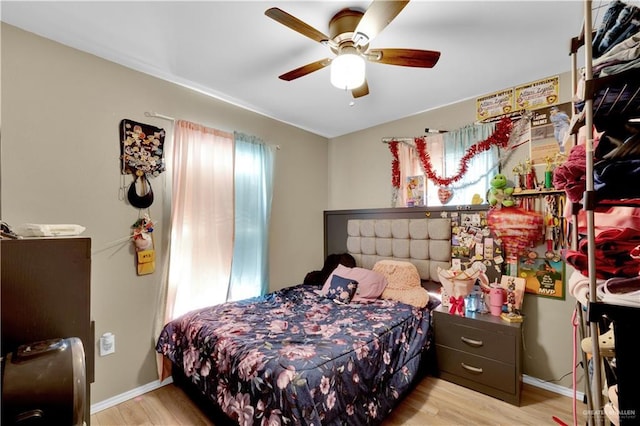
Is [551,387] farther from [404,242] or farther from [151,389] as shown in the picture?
[151,389]

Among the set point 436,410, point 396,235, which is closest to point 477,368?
point 436,410

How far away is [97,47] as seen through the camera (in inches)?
78.0

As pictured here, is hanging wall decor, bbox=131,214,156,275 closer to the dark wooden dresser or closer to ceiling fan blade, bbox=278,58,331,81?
the dark wooden dresser

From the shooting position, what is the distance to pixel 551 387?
2266 mm

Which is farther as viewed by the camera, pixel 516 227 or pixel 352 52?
pixel 516 227

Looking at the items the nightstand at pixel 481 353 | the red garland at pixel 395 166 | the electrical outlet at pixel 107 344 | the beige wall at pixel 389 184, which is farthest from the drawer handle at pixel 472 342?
the electrical outlet at pixel 107 344

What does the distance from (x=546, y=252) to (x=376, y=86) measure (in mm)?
2016

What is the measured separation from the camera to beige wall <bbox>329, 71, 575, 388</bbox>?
7.43 ft

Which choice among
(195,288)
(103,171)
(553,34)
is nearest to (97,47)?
(103,171)

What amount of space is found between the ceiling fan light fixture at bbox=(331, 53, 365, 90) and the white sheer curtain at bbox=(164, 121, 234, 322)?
4.71ft

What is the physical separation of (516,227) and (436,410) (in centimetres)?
156

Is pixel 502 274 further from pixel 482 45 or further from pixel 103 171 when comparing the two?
pixel 103 171

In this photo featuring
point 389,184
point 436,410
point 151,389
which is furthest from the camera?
point 389,184

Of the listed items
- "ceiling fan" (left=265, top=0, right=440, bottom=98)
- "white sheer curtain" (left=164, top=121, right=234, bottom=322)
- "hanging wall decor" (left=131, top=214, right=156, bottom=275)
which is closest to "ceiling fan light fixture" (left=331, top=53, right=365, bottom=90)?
"ceiling fan" (left=265, top=0, right=440, bottom=98)
